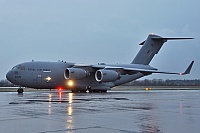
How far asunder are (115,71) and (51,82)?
7.06 m

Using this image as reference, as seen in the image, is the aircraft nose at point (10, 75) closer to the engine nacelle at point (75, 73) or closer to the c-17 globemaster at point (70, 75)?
the c-17 globemaster at point (70, 75)

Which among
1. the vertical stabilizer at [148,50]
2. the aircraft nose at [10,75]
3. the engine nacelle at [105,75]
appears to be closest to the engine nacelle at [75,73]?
the engine nacelle at [105,75]

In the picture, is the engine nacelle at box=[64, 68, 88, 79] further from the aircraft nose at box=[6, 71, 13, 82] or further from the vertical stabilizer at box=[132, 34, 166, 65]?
the vertical stabilizer at box=[132, 34, 166, 65]

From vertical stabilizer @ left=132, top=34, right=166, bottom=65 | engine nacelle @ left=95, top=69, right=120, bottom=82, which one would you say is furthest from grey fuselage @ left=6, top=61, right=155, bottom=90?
vertical stabilizer @ left=132, top=34, right=166, bottom=65

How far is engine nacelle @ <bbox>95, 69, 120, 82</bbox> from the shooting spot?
34.2m

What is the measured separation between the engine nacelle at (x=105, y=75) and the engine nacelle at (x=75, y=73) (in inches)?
54.9

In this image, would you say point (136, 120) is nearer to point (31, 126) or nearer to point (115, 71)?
point (31, 126)

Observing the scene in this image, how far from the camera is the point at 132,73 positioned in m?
37.2

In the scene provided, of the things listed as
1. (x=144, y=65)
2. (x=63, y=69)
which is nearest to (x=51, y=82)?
(x=63, y=69)

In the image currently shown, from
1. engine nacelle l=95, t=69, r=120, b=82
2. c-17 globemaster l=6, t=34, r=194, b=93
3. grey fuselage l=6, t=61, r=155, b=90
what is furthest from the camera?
engine nacelle l=95, t=69, r=120, b=82

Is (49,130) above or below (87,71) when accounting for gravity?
below

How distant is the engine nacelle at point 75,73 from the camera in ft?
111

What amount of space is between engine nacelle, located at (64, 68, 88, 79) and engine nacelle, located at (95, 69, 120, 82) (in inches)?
54.9

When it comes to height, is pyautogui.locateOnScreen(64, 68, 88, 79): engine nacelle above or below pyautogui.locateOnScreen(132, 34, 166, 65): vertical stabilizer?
below
